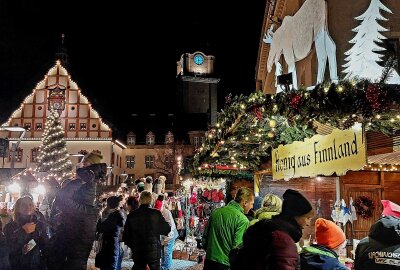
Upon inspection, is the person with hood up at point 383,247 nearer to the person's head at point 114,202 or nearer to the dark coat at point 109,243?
the dark coat at point 109,243

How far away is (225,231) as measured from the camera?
5840 mm

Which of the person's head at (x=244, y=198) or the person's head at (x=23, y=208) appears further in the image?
the person's head at (x=244, y=198)

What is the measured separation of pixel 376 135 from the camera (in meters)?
5.75

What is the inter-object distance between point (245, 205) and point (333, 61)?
19.6 feet

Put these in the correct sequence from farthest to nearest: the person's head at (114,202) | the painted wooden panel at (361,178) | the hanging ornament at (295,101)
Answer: the painted wooden panel at (361,178), the person's head at (114,202), the hanging ornament at (295,101)

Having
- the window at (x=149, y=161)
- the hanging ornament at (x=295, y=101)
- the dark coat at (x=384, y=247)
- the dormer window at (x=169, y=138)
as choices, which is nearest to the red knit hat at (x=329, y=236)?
the dark coat at (x=384, y=247)

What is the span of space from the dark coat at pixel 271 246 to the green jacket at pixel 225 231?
85.0 inches

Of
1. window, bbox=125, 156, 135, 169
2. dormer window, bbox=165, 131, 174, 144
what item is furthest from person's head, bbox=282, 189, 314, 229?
window, bbox=125, 156, 135, 169

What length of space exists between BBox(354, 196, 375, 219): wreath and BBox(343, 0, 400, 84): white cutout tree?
159 inches

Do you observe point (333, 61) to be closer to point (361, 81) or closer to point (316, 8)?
point (316, 8)

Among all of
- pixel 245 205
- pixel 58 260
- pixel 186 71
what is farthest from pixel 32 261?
pixel 186 71

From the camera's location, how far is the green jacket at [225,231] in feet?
19.0

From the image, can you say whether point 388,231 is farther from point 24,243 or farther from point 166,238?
point 166,238

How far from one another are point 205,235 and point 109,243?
1.99 metres
